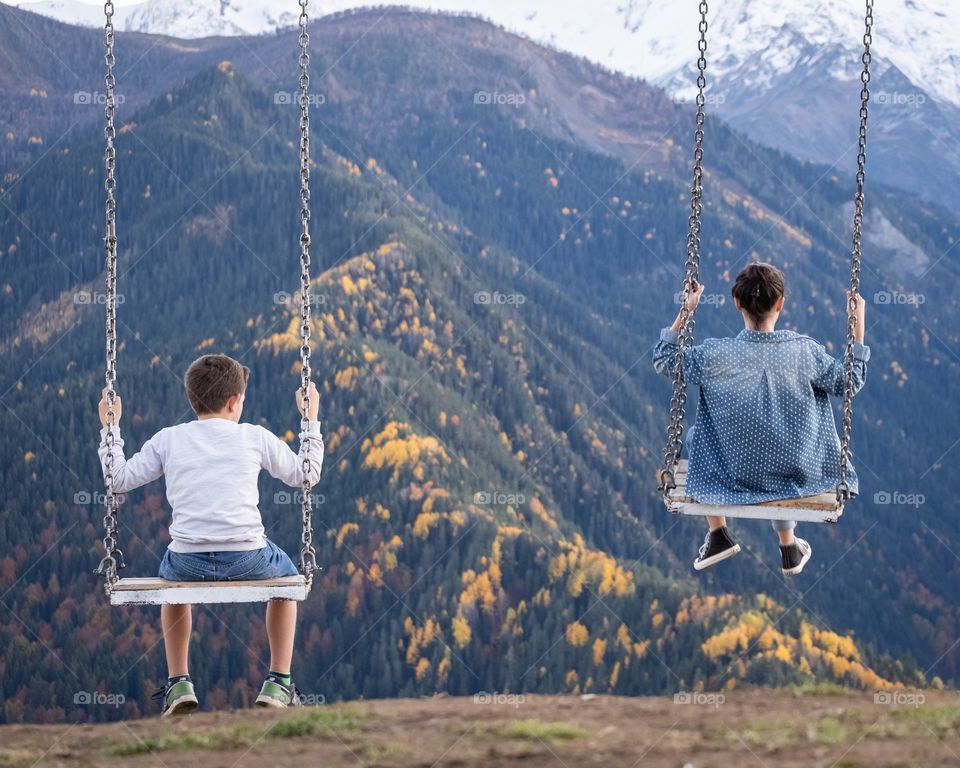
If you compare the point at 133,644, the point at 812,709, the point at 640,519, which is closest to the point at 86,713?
the point at 133,644

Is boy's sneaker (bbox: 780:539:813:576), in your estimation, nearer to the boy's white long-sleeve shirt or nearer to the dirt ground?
the dirt ground

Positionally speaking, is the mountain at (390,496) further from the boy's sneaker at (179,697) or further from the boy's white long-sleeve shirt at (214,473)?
the boy's white long-sleeve shirt at (214,473)

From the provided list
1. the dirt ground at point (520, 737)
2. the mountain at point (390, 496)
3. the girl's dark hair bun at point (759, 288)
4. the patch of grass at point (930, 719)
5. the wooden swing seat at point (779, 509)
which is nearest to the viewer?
the dirt ground at point (520, 737)

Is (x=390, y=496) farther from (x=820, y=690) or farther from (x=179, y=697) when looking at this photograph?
(x=179, y=697)

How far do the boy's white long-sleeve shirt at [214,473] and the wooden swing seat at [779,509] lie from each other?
2.90 metres

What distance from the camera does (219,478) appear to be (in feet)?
36.1

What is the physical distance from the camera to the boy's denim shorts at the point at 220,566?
10984 millimetres

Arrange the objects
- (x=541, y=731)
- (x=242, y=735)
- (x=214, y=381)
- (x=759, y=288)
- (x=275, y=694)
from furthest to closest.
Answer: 1. (x=242, y=735)
2. (x=541, y=731)
3. (x=759, y=288)
4. (x=275, y=694)
5. (x=214, y=381)

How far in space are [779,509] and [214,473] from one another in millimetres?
4254

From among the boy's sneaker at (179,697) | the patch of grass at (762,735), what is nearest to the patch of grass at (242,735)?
the boy's sneaker at (179,697)

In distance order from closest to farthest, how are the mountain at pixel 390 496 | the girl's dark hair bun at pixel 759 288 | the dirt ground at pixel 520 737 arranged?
the dirt ground at pixel 520 737 → the girl's dark hair bun at pixel 759 288 → the mountain at pixel 390 496

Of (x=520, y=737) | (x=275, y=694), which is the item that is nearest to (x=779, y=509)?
(x=520, y=737)

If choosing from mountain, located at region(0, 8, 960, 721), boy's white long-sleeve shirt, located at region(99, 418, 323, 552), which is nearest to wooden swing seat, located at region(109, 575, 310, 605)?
boy's white long-sleeve shirt, located at region(99, 418, 323, 552)

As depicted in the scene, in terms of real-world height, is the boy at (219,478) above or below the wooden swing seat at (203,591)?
above
